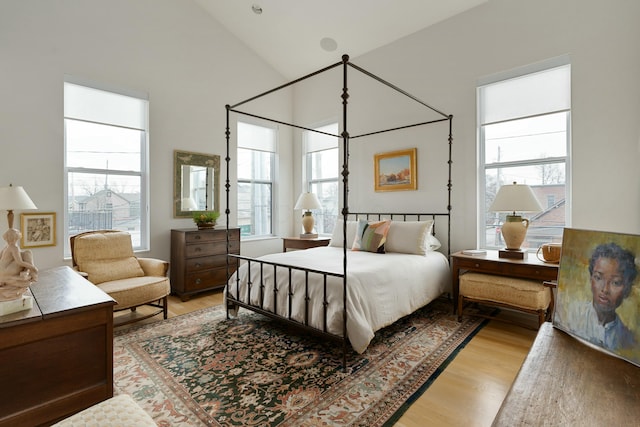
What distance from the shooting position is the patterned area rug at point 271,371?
1.78 m

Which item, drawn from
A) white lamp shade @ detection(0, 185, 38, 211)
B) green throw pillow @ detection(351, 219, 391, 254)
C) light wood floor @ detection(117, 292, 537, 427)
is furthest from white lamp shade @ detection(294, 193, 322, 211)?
white lamp shade @ detection(0, 185, 38, 211)

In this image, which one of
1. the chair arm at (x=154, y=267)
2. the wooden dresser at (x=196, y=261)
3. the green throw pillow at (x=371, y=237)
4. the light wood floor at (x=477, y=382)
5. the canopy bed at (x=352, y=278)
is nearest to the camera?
the light wood floor at (x=477, y=382)

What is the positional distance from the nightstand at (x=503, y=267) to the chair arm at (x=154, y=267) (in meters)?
2.97

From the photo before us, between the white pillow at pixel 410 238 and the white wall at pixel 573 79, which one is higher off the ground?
the white wall at pixel 573 79

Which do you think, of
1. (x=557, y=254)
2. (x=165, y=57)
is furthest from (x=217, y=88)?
(x=557, y=254)

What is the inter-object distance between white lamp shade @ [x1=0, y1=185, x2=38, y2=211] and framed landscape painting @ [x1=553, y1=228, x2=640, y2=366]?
11.9 ft

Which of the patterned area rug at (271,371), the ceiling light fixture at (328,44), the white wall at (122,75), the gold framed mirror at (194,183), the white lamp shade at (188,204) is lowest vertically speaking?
the patterned area rug at (271,371)

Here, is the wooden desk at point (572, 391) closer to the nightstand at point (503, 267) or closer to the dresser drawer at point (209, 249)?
the nightstand at point (503, 267)

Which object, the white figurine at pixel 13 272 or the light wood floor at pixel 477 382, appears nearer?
the white figurine at pixel 13 272

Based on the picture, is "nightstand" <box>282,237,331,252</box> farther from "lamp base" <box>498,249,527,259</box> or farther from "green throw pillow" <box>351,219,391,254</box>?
"lamp base" <box>498,249,527,259</box>

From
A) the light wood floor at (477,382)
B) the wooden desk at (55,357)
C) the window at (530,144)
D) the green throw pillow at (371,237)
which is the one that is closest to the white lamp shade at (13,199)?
the wooden desk at (55,357)

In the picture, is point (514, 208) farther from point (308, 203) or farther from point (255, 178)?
point (255, 178)

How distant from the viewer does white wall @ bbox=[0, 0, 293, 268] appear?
10.4 feet

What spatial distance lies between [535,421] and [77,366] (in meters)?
2.04
